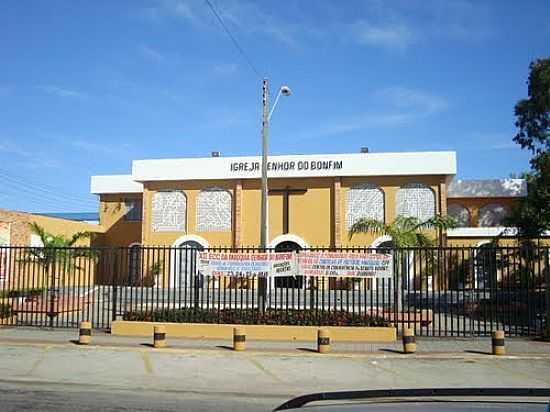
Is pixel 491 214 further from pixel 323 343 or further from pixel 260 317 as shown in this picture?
pixel 323 343

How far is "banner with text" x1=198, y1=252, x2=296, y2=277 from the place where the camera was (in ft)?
58.9

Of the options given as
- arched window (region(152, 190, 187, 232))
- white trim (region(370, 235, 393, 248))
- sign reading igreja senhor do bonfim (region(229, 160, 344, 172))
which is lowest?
white trim (region(370, 235, 393, 248))

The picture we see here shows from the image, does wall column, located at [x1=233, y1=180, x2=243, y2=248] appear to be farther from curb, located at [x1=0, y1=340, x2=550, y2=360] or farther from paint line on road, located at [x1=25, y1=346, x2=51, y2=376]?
paint line on road, located at [x1=25, y1=346, x2=51, y2=376]

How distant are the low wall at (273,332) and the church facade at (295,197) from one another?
22.7 m

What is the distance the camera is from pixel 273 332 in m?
16.9

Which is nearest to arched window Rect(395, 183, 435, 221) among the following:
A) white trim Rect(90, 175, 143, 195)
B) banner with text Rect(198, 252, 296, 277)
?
white trim Rect(90, 175, 143, 195)

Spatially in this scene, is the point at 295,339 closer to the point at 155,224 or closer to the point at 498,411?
the point at 498,411

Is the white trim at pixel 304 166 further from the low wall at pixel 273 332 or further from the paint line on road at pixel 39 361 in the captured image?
the paint line on road at pixel 39 361

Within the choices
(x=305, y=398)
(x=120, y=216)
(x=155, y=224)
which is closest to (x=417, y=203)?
(x=155, y=224)

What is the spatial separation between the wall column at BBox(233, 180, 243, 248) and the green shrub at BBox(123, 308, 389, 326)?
23.4 metres

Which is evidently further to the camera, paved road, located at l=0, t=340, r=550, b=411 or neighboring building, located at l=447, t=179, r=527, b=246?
neighboring building, located at l=447, t=179, r=527, b=246

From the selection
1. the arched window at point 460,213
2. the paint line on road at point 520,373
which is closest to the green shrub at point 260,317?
the paint line on road at point 520,373

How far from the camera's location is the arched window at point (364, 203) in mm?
40812

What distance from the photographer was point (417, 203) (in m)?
40.5
